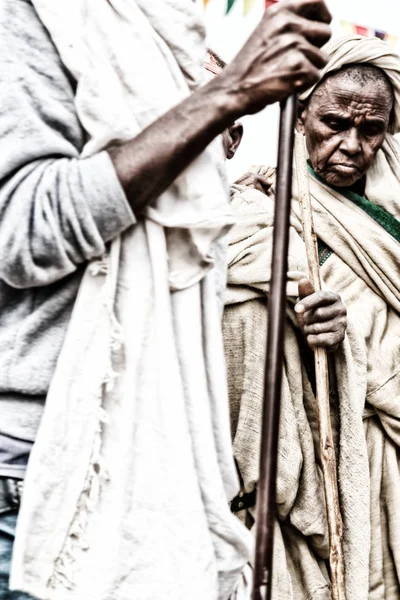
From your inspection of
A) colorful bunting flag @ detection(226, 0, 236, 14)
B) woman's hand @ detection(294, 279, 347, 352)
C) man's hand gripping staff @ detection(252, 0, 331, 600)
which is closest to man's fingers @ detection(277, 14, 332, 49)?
man's hand gripping staff @ detection(252, 0, 331, 600)

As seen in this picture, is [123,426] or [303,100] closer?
[123,426]

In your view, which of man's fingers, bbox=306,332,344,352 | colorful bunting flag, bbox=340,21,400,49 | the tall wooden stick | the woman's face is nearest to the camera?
the tall wooden stick

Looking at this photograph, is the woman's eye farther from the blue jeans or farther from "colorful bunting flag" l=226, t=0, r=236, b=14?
the blue jeans

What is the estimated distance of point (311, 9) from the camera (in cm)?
158

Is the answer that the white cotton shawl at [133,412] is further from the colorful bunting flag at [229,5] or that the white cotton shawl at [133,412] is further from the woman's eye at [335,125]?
the colorful bunting flag at [229,5]

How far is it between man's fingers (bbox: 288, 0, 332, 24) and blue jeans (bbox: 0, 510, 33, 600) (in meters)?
0.89

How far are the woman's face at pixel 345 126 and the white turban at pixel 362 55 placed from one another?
0.16 feet

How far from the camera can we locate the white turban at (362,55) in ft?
11.2

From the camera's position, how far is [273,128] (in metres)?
4.56

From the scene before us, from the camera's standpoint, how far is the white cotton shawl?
1473 millimetres

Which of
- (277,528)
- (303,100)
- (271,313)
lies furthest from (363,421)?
(271,313)

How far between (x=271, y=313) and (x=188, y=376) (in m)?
0.16

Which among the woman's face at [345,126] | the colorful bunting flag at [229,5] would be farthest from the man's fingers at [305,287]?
the colorful bunting flag at [229,5]

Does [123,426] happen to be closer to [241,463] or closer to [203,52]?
[203,52]
